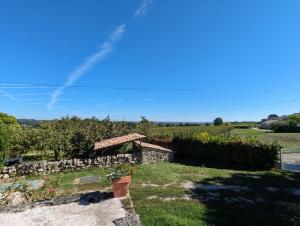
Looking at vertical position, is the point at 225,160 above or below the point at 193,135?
below

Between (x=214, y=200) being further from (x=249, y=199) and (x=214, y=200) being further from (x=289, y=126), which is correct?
(x=289, y=126)

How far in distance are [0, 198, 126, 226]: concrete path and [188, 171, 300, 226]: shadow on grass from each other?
239 centimetres

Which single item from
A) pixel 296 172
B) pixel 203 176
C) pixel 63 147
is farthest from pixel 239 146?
pixel 63 147

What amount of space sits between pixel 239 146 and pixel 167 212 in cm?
1017

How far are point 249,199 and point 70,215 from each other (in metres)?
5.58

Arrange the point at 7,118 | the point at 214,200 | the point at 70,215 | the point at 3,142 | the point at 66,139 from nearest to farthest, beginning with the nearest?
the point at 70,215, the point at 214,200, the point at 3,142, the point at 66,139, the point at 7,118

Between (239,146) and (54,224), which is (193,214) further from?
(239,146)

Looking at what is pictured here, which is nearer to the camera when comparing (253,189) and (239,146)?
(253,189)

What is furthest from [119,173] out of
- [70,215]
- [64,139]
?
[64,139]

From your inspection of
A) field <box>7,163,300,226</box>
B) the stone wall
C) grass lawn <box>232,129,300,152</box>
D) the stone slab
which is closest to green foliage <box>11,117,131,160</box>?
the stone wall

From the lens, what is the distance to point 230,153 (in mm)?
16625

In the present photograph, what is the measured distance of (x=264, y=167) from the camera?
15141 millimetres

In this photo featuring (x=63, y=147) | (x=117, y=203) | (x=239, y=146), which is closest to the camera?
(x=117, y=203)

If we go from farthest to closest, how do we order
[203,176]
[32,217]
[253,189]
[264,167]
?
[264,167]
[203,176]
[253,189]
[32,217]
